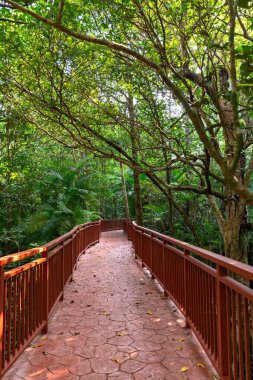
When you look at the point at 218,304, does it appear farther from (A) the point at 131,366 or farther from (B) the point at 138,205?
(B) the point at 138,205

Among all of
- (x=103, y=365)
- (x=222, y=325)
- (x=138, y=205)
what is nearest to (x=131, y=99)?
(x=138, y=205)

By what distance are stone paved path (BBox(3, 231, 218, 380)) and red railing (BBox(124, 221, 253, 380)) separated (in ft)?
1.02

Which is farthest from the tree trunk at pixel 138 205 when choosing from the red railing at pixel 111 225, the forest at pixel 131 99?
the red railing at pixel 111 225

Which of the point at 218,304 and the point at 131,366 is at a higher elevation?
the point at 218,304

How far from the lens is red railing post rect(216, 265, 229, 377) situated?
2684 mm

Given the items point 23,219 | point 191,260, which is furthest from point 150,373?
point 23,219

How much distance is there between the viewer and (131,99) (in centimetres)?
1072

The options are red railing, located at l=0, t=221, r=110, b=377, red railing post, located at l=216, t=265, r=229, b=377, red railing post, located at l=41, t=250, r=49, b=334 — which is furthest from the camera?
red railing post, located at l=41, t=250, r=49, b=334

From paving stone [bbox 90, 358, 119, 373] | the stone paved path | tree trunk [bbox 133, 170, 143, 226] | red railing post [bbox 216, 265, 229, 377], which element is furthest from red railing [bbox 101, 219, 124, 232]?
red railing post [bbox 216, 265, 229, 377]

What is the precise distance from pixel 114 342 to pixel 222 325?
5.65ft

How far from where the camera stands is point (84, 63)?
271 inches

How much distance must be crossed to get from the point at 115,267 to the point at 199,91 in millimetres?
5515

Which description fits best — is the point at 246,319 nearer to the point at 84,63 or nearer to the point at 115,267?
the point at 84,63

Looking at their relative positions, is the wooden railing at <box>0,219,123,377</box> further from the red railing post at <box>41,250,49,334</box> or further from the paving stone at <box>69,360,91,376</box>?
the paving stone at <box>69,360,91,376</box>
